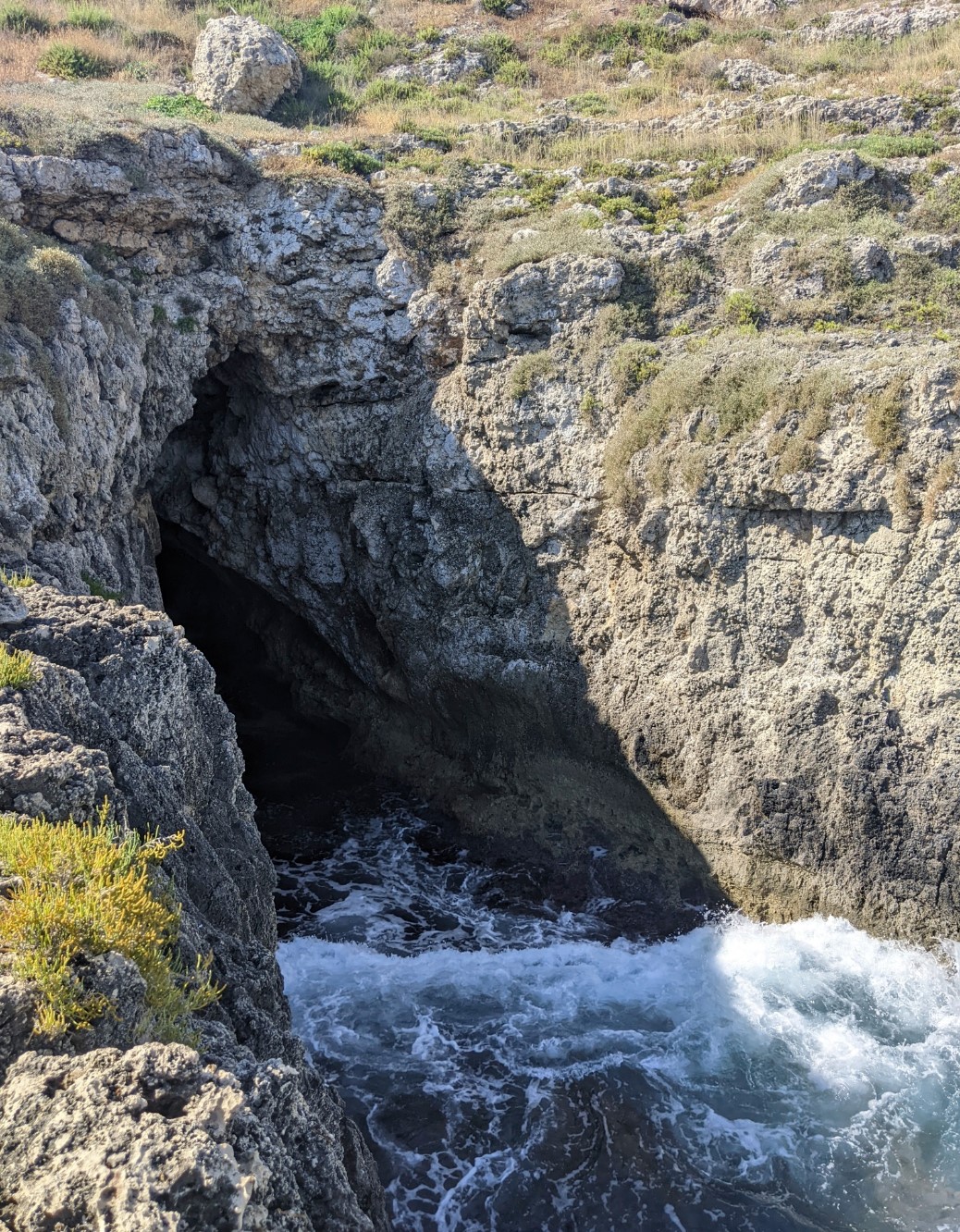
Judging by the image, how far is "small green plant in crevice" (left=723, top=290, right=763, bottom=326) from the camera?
18.1 meters

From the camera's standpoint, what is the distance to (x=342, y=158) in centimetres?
2203

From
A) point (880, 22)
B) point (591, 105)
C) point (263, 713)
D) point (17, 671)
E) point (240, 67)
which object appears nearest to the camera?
point (17, 671)

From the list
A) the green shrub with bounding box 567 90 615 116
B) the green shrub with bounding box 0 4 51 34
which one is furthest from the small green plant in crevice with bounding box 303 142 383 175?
the green shrub with bounding box 0 4 51 34

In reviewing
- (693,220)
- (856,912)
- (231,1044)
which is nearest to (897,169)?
(693,220)

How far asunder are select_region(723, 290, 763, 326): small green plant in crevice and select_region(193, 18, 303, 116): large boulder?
16034 millimetres

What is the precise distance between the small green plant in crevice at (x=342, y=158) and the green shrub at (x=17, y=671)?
1617 centimetres

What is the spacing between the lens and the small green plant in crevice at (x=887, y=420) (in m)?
14.3

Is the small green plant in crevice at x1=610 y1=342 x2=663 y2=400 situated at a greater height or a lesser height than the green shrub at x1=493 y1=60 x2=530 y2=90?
lesser

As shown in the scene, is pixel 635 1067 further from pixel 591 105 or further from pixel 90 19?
pixel 90 19

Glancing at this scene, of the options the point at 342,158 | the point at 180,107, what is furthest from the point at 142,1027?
the point at 180,107

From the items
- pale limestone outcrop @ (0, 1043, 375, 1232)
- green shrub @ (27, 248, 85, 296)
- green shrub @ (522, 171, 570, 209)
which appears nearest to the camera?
pale limestone outcrop @ (0, 1043, 375, 1232)

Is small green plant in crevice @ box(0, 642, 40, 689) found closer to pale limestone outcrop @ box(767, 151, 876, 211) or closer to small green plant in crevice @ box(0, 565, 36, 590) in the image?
small green plant in crevice @ box(0, 565, 36, 590)

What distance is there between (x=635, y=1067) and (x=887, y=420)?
9889 millimetres

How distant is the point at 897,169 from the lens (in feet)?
65.2
